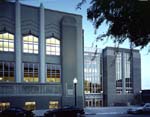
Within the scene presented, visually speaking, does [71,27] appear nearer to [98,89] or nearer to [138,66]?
[98,89]

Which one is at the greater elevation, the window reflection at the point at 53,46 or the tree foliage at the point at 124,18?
the window reflection at the point at 53,46

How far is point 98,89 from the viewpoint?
101 metres

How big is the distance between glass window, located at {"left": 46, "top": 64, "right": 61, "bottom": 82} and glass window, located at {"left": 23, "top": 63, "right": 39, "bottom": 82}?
92.6 inches

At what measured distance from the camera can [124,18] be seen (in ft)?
27.1

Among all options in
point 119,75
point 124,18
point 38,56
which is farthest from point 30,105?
point 124,18

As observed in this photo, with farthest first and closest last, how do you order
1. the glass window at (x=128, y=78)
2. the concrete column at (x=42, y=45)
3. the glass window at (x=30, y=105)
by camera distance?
1. the glass window at (x=128, y=78)
2. the concrete column at (x=42, y=45)
3. the glass window at (x=30, y=105)

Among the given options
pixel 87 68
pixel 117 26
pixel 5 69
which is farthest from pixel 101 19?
pixel 87 68

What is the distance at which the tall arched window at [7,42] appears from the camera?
6825 cm

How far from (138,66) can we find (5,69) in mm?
49399

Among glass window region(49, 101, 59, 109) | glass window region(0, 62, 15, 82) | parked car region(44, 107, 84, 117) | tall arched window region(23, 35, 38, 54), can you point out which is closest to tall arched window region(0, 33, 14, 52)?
tall arched window region(23, 35, 38, 54)

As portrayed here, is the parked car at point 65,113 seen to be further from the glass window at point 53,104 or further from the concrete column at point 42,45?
the concrete column at point 42,45

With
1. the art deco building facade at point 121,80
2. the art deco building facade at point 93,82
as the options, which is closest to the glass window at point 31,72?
the art deco building facade at point 93,82

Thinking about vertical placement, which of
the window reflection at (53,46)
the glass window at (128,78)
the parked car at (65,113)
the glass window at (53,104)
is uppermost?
the window reflection at (53,46)

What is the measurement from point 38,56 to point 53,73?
174 inches
